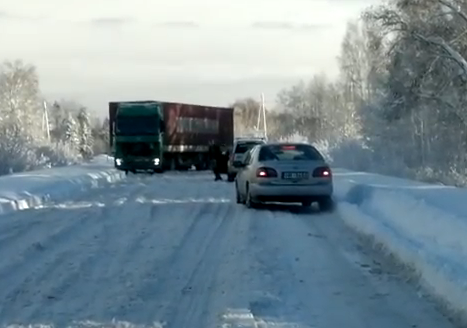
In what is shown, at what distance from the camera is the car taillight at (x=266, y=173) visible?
2212cm

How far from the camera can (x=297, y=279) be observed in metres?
11.5

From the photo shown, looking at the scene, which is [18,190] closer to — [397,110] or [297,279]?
[297,279]

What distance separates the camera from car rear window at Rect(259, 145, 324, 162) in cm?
2262

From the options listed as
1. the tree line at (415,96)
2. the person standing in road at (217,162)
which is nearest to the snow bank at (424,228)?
the person standing in road at (217,162)

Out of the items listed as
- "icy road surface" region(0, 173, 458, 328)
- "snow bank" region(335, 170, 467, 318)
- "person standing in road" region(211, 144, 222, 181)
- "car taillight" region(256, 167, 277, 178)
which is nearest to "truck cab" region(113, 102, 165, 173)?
"person standing in road" region(211, 144, 222, 181)

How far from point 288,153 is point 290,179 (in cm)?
118

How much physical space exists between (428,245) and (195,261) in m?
2.97

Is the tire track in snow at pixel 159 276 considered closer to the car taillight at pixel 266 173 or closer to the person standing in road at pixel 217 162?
the car taillight at pixel 266 173

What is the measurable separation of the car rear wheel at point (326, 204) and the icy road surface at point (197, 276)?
207 centimetres

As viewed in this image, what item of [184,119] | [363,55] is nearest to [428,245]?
[184,119]

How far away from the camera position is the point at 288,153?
75.3 ft

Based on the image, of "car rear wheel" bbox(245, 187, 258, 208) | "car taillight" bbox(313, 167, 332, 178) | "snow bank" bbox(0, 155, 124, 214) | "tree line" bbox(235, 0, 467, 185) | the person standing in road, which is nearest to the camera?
"car taillight" bbox(313, 167, 332, 178)

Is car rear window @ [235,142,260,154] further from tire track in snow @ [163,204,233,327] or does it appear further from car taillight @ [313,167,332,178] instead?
tire track in snow @ [163,204,233,327]

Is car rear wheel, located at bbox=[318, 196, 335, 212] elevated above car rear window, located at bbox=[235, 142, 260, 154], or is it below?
below
